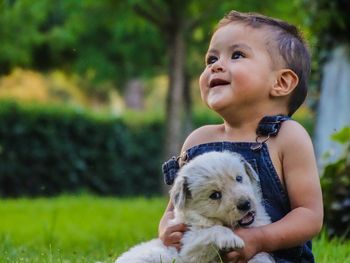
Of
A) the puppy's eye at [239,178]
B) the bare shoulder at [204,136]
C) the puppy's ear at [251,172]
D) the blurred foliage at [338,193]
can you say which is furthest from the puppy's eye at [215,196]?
the blurred foliage at [338,193]

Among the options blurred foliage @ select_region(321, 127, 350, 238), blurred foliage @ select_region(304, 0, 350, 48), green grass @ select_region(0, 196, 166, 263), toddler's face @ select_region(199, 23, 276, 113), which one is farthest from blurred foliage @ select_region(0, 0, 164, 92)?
toddler's face @ select_region(199, 23, 276, 113)

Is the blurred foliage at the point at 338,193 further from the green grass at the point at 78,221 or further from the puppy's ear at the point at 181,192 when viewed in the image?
the puppy's ear at the point at 181,192

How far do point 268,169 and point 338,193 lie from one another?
11.1 ft

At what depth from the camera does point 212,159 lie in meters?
3.17

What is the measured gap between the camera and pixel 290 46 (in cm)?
375

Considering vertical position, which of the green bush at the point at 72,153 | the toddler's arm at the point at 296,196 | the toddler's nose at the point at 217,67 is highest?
the toddler's nose at the point at 217,67

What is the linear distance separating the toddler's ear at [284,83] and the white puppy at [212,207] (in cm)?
53

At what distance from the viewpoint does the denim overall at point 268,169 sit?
346 cm

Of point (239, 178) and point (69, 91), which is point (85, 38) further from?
point (69, 91)

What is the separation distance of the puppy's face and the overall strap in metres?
0.31

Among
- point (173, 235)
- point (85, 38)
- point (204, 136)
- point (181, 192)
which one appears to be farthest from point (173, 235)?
point (85, 38)

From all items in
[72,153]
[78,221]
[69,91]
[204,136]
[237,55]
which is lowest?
[69,91]

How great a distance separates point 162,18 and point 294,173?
37.0 feet

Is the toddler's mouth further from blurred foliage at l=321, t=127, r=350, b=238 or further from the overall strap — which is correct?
blurred foliage at l=321, t=127, r=350, b=238
